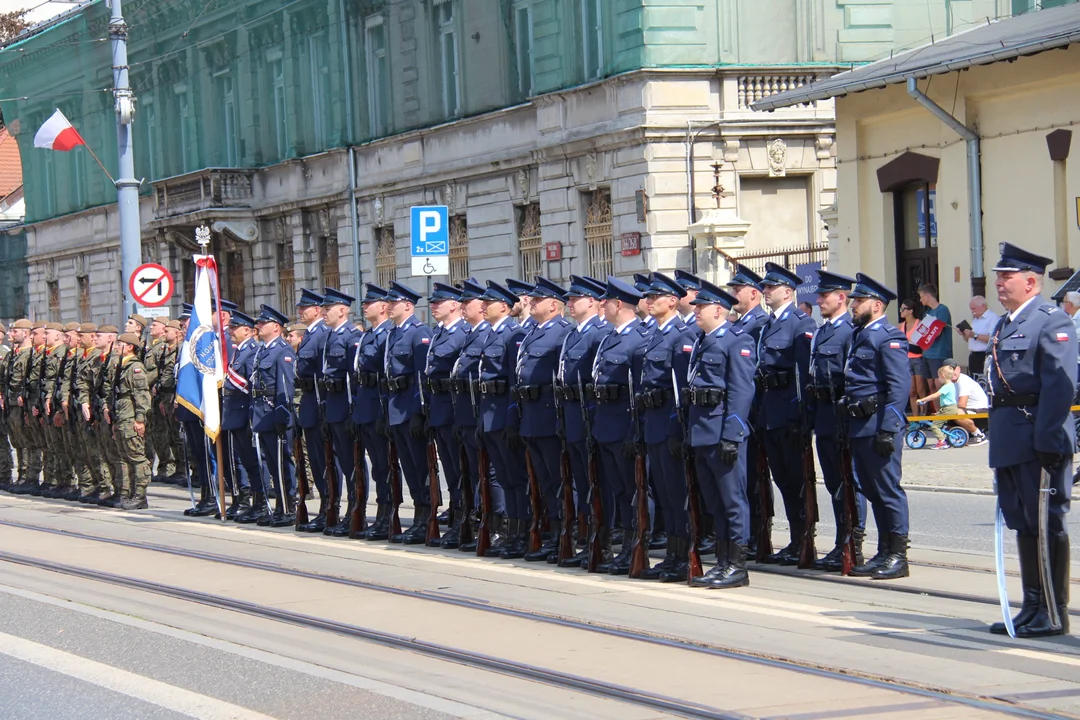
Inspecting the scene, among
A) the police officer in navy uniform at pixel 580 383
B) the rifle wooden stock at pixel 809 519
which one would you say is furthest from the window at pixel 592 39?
the rifle wooden stock at pixel 809 519

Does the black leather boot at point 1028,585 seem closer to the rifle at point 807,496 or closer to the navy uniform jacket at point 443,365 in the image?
the rifle at point 807,496

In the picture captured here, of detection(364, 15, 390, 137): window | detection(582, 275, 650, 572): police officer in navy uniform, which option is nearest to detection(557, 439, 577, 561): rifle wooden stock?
detection(582, 275, 650, 572): police officer in navy uniform

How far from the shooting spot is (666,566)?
36.3 feet

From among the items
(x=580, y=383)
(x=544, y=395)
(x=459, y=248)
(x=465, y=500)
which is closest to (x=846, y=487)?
(x=580, y=383)

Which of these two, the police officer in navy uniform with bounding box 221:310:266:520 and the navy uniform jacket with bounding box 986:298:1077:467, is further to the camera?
the police officer in navy uniform with bounding box 221:310:266:520

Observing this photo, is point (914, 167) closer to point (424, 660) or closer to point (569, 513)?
point (569, 513)

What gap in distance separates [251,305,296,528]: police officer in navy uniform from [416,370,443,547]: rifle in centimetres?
219

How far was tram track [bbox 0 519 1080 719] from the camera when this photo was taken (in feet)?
23.7

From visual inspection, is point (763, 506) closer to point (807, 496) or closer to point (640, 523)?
point (807, 496)

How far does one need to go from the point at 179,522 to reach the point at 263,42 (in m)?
26.2

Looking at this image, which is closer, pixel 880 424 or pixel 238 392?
pixel 880 424

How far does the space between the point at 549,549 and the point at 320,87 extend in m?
27.4

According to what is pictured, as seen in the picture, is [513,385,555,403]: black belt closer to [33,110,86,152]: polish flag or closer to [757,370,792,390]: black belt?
[757,370,792,390]: black belt

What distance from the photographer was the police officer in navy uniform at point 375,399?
1389 cm
